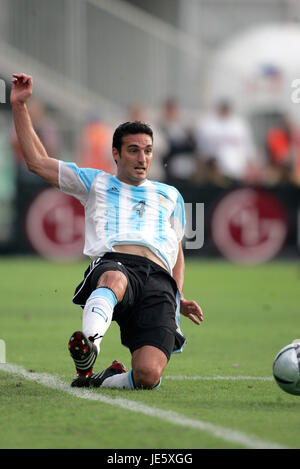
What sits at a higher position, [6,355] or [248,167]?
[248,167]

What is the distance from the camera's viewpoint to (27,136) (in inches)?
268

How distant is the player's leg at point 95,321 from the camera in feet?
19.4

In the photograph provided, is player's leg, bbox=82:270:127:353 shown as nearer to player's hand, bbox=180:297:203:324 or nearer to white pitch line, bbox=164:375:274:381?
player's hand, bbox=180:297:203:324

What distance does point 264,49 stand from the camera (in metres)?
27.9

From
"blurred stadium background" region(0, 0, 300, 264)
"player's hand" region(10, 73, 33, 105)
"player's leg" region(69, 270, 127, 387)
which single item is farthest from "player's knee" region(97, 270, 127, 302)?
"blurred stadium background" region(0, 0, 300, 264)

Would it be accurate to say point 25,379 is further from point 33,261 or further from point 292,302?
point 33,261

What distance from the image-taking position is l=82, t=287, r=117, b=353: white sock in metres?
6.12

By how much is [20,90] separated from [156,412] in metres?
2.35

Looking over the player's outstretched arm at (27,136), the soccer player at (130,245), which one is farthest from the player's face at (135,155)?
the player's outstretched arm at (27,136)

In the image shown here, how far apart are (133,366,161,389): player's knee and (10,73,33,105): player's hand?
1.83m

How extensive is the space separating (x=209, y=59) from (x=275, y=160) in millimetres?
3609

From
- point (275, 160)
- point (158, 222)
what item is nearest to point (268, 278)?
point (275, 160)

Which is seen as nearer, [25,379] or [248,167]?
[25,379]

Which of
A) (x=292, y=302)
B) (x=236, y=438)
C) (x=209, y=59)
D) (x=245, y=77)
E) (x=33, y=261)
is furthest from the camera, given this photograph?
(x=245, y=77)
